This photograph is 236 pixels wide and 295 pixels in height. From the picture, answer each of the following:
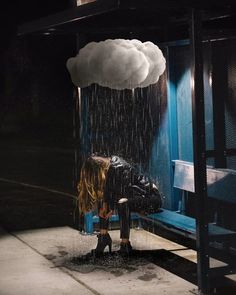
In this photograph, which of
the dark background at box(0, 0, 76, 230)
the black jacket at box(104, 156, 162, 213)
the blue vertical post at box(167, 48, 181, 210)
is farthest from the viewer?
the dark background at box(0, 0, 76, 230)

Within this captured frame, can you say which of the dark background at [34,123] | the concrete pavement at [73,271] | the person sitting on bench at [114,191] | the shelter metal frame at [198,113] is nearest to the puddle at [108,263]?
the concrete pavement at [73,271]

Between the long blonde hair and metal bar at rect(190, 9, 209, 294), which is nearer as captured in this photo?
metal bar at rect(190, 9, 209, 294)

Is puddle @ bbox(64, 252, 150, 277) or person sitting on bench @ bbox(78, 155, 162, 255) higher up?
person sitting on bench @ bbox(78, 155, 162, 255)

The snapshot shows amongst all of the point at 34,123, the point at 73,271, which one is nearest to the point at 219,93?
the point at 73,271

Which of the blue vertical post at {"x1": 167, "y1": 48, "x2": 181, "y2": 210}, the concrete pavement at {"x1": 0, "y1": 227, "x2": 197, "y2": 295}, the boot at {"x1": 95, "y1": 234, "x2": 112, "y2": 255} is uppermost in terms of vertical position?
the blue vertical post at {"x1": 167, "y1": 48, "x2": 181, "y2": 210}

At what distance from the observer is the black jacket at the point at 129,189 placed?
676cm

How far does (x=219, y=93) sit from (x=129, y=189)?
1.30 meters

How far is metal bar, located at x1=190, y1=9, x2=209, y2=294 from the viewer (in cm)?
549

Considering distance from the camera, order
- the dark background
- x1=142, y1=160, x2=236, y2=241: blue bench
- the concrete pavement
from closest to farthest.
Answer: the concrete pavement, x1=142, y1=160, x2=236, y2=241: blue bench, the dark background

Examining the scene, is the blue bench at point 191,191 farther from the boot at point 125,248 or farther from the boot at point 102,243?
the boot at point 102,243

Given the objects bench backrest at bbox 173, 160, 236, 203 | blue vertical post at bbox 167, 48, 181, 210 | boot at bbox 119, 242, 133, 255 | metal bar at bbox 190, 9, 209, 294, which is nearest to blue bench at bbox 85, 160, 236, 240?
bench backrest at bbox 173, 160, 236, 203

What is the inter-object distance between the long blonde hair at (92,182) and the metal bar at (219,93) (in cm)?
113

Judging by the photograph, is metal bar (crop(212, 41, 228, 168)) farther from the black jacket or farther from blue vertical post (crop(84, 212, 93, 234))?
blue vertical post (crop(84, 212, 93, 234))

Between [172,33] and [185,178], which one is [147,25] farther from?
[185,178]
